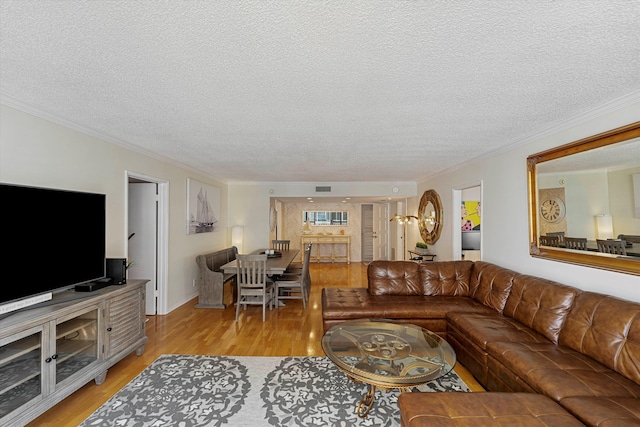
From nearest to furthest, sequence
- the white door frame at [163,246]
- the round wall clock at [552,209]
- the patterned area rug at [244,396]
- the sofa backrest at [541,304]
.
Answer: the patterned area rug at [244,396] < the sofa backrest at [541,304] < the round wall clock at [552,209] < the white door frame at [163,246]

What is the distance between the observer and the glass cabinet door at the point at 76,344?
2.00 metres

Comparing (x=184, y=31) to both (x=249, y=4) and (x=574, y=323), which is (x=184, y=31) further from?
(x=574, y=323)

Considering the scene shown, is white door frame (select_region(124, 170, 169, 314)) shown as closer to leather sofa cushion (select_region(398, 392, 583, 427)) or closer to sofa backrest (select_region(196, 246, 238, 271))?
sofa backrest (select_region(196, 246, 238, 271))

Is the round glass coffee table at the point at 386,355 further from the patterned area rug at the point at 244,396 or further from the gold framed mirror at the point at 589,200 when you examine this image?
the gold framed mirror at the point at 589,200

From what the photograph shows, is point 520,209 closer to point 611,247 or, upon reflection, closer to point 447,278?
point 611,247

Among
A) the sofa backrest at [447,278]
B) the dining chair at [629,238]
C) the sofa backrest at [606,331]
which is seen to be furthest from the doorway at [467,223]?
the sofa backrest at [606,331]

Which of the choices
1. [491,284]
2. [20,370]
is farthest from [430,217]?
[20,370]

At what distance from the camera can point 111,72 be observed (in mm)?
1688

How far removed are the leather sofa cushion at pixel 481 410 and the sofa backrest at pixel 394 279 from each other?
2069 millimetres

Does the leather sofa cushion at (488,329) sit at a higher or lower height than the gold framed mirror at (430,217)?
lower

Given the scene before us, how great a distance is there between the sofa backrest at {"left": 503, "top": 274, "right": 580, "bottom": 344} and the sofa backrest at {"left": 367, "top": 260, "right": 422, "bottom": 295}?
42.5 inches

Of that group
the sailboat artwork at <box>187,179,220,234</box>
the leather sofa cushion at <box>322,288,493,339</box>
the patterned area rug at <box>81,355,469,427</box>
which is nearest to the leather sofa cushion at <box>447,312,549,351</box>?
the leather sofa cushion at <box>322,288,493,339</box>

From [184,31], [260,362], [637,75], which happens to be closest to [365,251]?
Answer: [260,362]

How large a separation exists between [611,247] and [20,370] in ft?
14.2
